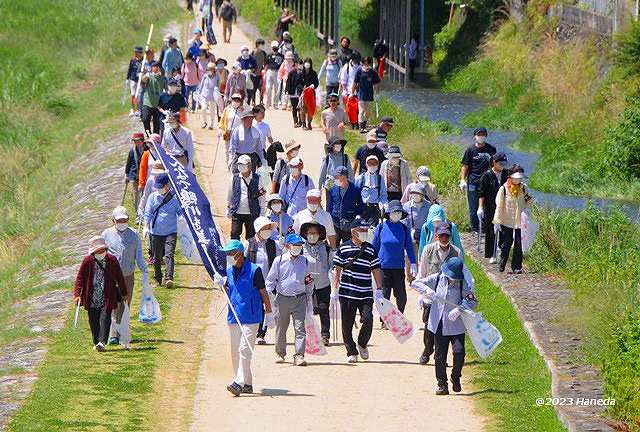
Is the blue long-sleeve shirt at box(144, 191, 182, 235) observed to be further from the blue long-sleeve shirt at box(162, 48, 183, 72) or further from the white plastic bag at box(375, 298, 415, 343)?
the blue long-sleeve shirt at box(162, 48, 183, 72)

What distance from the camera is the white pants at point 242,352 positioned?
16125 millimetres

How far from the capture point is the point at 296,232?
19078 mm

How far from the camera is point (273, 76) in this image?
1475 inches

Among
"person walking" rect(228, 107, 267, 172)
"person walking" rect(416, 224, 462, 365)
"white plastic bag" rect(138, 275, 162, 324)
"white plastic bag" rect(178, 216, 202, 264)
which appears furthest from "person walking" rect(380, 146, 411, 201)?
"person walking" rect(416, 224, 462, 365)

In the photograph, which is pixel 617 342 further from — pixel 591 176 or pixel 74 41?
pixel 74 41

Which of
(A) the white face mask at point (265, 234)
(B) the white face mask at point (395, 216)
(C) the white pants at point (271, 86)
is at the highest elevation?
(B) the white face mask at point (395, 216)

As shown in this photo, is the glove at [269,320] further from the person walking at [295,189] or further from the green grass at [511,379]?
the person walking at [295,189]

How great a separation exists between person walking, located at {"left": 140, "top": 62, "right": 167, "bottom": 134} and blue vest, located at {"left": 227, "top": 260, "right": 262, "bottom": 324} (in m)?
14.3

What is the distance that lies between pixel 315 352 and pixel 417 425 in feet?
8.31

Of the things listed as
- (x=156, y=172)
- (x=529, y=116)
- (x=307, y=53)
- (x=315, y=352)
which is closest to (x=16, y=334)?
(x=156, y=172)

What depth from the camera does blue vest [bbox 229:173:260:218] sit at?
2150cm

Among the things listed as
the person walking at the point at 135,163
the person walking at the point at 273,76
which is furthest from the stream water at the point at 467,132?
Result: the person walking at the point at 135,163

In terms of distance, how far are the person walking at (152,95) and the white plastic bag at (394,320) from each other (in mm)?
13215

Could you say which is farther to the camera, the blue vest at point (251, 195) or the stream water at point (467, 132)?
the stream water at point (467, 132)
